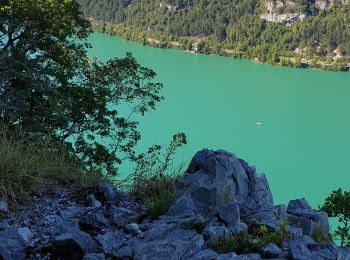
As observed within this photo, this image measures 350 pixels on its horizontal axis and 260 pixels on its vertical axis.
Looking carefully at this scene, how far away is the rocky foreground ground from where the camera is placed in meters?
2.54

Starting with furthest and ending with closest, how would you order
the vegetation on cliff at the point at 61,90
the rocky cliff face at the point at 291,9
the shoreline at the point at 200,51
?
the rocky cliff face at the point at 291,9
the shoreline at the point at 200,51
the vegetation on cliff at the point at 61,90

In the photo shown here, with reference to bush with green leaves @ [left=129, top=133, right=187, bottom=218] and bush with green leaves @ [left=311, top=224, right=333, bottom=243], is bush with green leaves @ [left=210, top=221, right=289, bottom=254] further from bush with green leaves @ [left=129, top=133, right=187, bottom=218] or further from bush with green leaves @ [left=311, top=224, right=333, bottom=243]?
bush with green leaves @ [left=129, top=133, right=187, bottom=218]

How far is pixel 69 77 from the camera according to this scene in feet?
26.5

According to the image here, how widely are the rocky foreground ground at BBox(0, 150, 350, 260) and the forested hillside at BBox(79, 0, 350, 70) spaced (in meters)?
82.9

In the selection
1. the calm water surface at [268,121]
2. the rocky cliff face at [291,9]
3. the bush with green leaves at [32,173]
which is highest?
the rocky cliff face at [291,9]

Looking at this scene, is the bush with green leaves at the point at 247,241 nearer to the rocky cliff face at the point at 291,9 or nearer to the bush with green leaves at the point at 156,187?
the bush with green leaves at the point at 156,187

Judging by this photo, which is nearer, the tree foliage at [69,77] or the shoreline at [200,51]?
the tree foliage at [69,77]

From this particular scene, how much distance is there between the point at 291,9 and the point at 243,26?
36.2 feet

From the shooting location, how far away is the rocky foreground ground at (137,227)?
2.54 m

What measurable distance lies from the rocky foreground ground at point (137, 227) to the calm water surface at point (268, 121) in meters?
19.4

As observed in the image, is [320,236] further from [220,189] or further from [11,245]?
[11,245]

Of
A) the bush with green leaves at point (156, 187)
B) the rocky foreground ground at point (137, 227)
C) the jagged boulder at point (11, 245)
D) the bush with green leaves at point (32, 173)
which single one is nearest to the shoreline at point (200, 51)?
the bush with green leaves at point (156, 187)

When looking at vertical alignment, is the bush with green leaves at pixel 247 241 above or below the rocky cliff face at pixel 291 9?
below

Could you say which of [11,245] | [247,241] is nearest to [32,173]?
[11,245]
